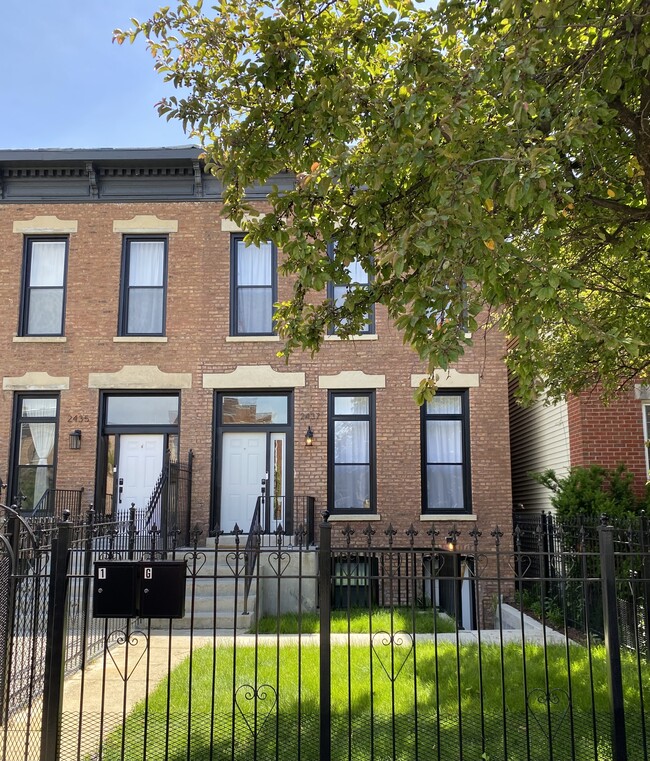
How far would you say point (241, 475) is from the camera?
13.8m

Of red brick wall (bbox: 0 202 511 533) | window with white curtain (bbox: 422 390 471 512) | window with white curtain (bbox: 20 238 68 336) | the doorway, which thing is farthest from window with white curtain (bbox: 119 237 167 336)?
window with white curtain (bbox: 422 390 471 512)

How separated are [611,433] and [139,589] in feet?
32.4

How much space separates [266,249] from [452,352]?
9.91 metres

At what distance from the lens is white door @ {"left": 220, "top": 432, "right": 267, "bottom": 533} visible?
13695 mm

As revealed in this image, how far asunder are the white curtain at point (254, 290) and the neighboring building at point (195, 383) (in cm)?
3

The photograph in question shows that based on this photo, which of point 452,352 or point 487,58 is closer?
point 452,352

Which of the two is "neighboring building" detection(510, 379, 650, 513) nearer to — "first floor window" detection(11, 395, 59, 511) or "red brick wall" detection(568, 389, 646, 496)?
"red brick wall" detection(568, 389, 646, 496)

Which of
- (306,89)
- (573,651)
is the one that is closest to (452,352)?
(306,89)

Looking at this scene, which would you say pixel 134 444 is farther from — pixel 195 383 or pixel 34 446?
pixel 34 446

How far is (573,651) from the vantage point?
24.9 feet

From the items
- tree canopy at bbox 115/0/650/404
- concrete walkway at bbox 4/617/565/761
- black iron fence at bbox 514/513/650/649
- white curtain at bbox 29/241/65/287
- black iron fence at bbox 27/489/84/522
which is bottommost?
concrete walkway at bbox 4/617/565/761

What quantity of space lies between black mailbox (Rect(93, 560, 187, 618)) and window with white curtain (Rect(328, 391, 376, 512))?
8.64 m

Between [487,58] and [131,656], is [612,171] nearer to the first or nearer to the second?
[487,58]

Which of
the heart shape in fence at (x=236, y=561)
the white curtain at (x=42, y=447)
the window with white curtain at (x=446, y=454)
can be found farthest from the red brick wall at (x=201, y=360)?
the heart shape in fence at (x=236, y=561)
